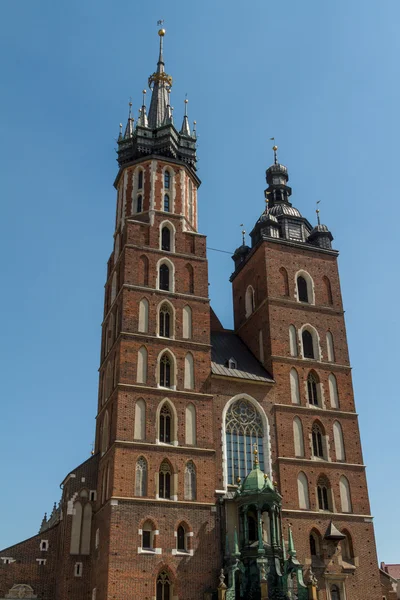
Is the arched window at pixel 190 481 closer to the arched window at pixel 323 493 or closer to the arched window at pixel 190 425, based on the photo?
the arched window at pixel 190 425

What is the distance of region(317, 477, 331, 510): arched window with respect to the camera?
115 feet

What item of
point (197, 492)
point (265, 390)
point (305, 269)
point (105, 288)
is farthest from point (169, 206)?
point (197, 492)

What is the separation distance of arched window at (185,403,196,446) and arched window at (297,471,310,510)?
18.8 feet

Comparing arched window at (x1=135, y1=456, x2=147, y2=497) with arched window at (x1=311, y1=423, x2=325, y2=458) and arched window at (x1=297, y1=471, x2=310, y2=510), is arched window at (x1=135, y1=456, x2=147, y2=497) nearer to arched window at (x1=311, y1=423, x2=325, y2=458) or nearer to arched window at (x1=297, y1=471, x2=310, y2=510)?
arched window at (x1=297, y1=471, x2=310, y2=510)

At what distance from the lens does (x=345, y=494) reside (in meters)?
35.7

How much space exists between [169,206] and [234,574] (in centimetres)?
2060

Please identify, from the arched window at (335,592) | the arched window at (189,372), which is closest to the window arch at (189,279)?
the arched window at (189,372)

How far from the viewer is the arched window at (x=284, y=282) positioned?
133 feet

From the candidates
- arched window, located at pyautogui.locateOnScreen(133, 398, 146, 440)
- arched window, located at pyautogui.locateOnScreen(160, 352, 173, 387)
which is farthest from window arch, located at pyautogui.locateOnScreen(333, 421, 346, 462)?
arched window, located at pyautogui.locateOnScreen(133, 398, 146, 440)

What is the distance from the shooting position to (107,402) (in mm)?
36000

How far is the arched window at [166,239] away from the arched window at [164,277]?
1.15 m

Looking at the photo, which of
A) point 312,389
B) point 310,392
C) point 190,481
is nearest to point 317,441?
point 310,392

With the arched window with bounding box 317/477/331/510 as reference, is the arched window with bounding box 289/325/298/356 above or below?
above

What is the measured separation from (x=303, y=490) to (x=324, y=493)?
129 cm
